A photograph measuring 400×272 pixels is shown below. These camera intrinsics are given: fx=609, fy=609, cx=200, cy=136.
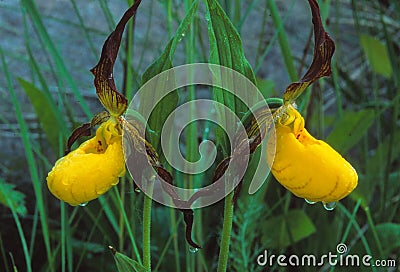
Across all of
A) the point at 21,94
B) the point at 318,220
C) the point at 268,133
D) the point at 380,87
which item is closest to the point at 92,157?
the point at 268,133

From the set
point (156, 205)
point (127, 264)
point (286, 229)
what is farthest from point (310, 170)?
point (156, 205)

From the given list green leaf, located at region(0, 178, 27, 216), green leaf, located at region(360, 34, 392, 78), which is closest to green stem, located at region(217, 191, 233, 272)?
green leaf, located at region(0, 178, 27, 216)

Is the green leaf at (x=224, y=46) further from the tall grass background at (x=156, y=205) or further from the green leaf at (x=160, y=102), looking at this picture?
the tall grass background at (x=156, y=205)

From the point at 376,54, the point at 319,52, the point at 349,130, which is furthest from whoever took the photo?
the point at 376,54

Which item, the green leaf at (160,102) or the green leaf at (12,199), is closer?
the green leaf at (160,102)

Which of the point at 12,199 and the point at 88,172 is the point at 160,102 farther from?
the point at 12,199

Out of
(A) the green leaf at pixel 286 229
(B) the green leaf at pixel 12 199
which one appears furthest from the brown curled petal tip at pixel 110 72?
(A) the green leaf at pixel 286 229
